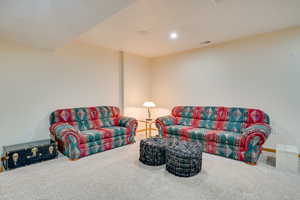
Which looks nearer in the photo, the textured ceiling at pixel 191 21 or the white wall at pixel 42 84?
the textured ceiling at pixel 191 21

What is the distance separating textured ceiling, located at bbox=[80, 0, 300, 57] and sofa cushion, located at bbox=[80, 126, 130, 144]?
6.52 feet

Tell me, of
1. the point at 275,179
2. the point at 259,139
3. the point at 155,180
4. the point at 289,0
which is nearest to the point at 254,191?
the point at 275,179

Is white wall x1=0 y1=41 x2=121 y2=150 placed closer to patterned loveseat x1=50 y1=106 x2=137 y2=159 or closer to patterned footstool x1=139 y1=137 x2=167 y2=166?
patterned loveseat x1=50 y1=106 x2=137 y2=159

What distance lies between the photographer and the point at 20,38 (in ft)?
9.10

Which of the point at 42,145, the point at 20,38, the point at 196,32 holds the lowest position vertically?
the point at 42,145

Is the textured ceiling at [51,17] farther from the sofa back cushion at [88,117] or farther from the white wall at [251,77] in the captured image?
the white wall at [251,77]

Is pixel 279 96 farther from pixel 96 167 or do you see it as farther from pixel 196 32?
pixel 96 167

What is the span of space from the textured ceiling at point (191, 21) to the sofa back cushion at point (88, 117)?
1598mm

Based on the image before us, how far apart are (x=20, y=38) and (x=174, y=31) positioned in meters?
2.73

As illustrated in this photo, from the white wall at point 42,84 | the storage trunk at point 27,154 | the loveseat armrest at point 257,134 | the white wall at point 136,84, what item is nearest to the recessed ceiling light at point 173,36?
the white wall at point 136,84

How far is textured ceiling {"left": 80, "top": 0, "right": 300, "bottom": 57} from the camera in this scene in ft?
7.40

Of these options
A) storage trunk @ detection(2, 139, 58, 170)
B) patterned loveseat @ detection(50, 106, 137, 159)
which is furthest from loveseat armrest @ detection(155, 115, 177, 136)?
storage trunk @ detection(2, 139, 58, 170)

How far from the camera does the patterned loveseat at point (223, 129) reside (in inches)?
108

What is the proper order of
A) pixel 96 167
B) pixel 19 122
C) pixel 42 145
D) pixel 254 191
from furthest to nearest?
pixel 19 122
pixel 42 145
pixel 96 167
pixel 254 191
